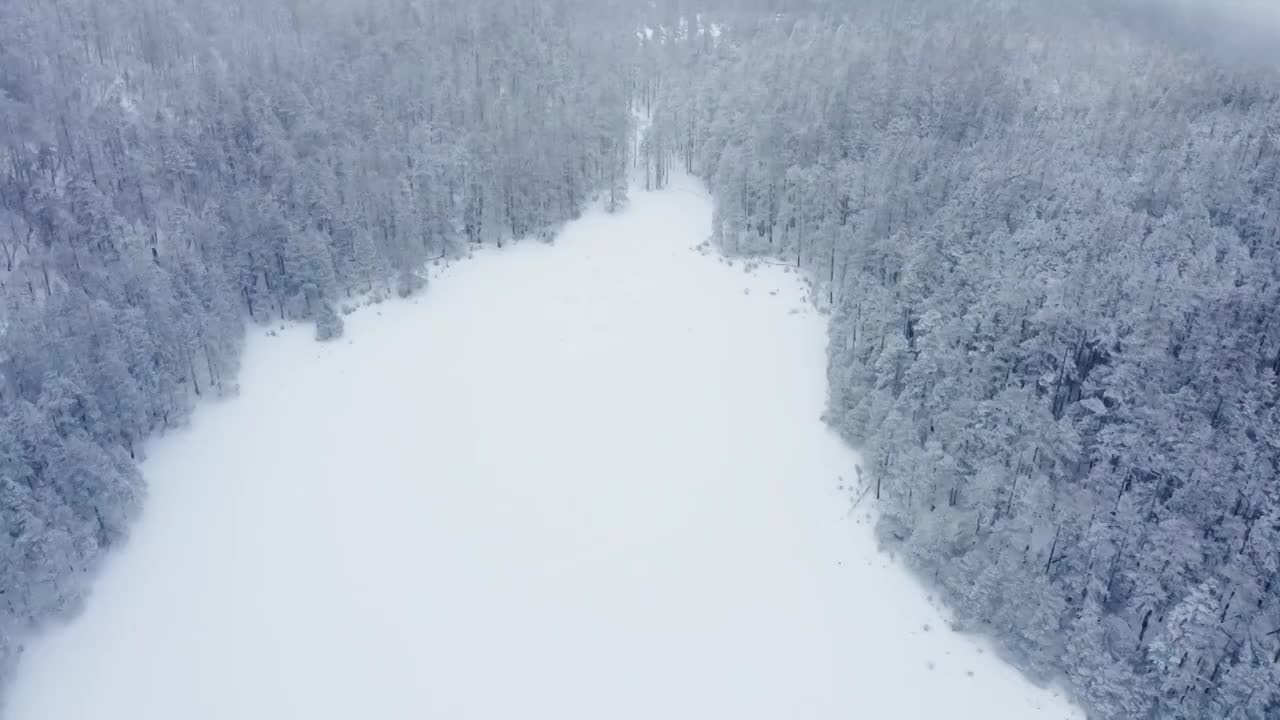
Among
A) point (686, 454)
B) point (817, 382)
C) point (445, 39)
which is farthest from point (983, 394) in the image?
point (445, 39)

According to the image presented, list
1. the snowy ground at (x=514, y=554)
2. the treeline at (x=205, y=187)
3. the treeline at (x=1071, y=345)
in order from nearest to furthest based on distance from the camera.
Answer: the treeline at (x=1071, y=345)
the snowy ground at (x=514, y=554)
the treeline at (x=205, y=187)

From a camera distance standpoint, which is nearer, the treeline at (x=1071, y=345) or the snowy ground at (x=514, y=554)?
the treeline at (x=1071, y=345)

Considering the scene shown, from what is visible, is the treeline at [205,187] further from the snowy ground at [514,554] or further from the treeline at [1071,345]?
the treeline at [1071,345]

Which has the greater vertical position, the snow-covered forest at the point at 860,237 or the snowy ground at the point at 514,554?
the snow-covered forest at the point at 860,237

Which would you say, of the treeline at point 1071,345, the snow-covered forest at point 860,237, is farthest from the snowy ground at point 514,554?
the treeline at point 1071,345

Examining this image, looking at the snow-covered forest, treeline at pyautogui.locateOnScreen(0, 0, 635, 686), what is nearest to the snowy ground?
the snow-covered forest

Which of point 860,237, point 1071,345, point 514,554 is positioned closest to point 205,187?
point 514,554
